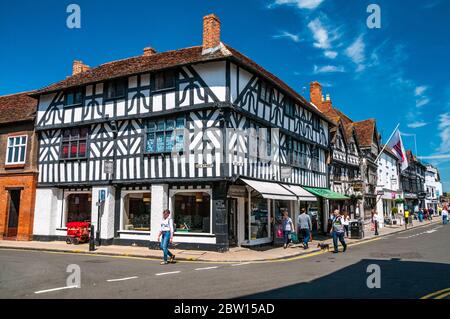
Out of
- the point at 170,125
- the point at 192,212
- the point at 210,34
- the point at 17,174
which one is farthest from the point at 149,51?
the point at 192,212

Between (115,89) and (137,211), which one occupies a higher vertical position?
(115,89)

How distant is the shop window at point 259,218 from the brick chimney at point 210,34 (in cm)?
681

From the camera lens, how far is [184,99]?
1555 cm

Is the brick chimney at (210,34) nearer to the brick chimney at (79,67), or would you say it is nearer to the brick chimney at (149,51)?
the brick chimney at (149,51)

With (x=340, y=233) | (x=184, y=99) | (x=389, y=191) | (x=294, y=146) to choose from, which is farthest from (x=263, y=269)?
(x=389, y=191)

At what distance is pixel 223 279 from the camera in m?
8.45

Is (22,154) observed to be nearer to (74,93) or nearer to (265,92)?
(74,93)

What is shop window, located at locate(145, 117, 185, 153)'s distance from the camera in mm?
15586

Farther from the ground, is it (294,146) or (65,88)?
(65,88)

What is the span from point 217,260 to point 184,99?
685 centimetres

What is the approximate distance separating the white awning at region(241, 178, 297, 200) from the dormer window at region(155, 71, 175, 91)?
520 centimetres

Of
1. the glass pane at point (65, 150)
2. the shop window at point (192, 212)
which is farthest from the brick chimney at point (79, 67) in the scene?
the shop window at point (192, 212)

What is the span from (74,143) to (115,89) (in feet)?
11.5

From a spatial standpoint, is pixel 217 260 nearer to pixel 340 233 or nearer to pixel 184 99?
pixel 340 233
